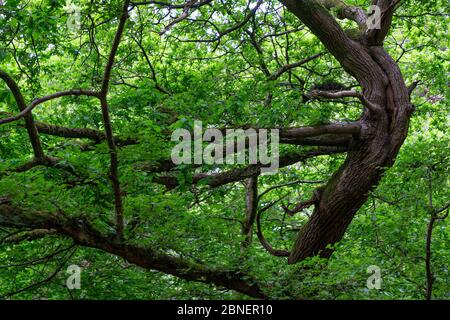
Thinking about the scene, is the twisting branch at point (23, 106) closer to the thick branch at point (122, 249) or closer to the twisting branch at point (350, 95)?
the thick branch at point (122, 249)

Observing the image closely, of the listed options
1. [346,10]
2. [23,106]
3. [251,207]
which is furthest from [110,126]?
[346,10]

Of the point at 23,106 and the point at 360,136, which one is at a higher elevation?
the point at 360,136

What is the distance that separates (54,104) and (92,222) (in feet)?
13.4

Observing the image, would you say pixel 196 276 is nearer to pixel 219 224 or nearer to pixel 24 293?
pixel 219 224

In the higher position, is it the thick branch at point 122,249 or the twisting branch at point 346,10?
the twisting branch at point 346,10

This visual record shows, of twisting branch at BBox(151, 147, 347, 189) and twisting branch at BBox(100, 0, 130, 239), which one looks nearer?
twisting branch at BBox(100, 0, 130, 239)

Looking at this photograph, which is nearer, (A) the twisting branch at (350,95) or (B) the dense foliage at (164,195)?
(B) the dense foliage at (164,195)

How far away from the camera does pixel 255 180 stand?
8.31m

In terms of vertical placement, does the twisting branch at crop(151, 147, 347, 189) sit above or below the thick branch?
above

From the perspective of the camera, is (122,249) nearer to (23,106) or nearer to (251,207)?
(23,106)

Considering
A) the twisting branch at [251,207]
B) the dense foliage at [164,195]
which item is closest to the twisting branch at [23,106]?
the dense foliage at [164,195]

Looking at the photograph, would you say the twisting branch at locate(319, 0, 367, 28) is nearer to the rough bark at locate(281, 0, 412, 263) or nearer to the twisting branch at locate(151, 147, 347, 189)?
the rough bark at locate(281, 0, 412, 263)

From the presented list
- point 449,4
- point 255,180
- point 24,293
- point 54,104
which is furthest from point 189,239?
point 449,4

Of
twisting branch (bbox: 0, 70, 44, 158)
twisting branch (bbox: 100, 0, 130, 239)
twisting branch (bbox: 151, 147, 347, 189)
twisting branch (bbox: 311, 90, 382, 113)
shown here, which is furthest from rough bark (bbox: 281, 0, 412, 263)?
twisting branch (bbox: 0, 70, 44, 158)
